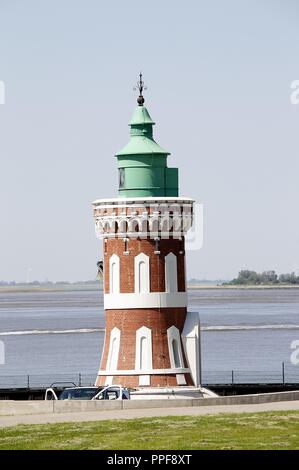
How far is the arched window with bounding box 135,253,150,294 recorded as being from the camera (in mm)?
49656

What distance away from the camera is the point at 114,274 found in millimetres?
50125

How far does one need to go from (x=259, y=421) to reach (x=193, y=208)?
330 inches

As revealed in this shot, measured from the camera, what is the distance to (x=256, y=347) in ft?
429

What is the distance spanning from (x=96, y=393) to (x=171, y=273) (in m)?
4.19

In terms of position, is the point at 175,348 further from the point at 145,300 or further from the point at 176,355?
the point at 145,300

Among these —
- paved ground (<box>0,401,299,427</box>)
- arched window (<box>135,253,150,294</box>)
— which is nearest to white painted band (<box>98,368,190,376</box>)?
paved ground (<box>0,401,299,427</box>)

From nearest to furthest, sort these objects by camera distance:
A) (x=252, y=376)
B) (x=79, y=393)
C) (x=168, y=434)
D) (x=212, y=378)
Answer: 1. (x=168, y=434)
2. (x=79, y=393)
3. (x=212, y=378)
4. (x=252, y=376)

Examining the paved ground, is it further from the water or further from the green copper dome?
the water

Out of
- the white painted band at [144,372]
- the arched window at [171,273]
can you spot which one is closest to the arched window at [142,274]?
the arched window at [171,273]

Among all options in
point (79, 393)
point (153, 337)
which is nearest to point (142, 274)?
point (153, 337)

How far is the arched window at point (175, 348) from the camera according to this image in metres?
50.1

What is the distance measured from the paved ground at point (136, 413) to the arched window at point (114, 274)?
416cm

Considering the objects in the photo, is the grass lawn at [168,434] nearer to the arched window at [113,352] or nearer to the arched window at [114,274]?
the arched window at [113,352]
